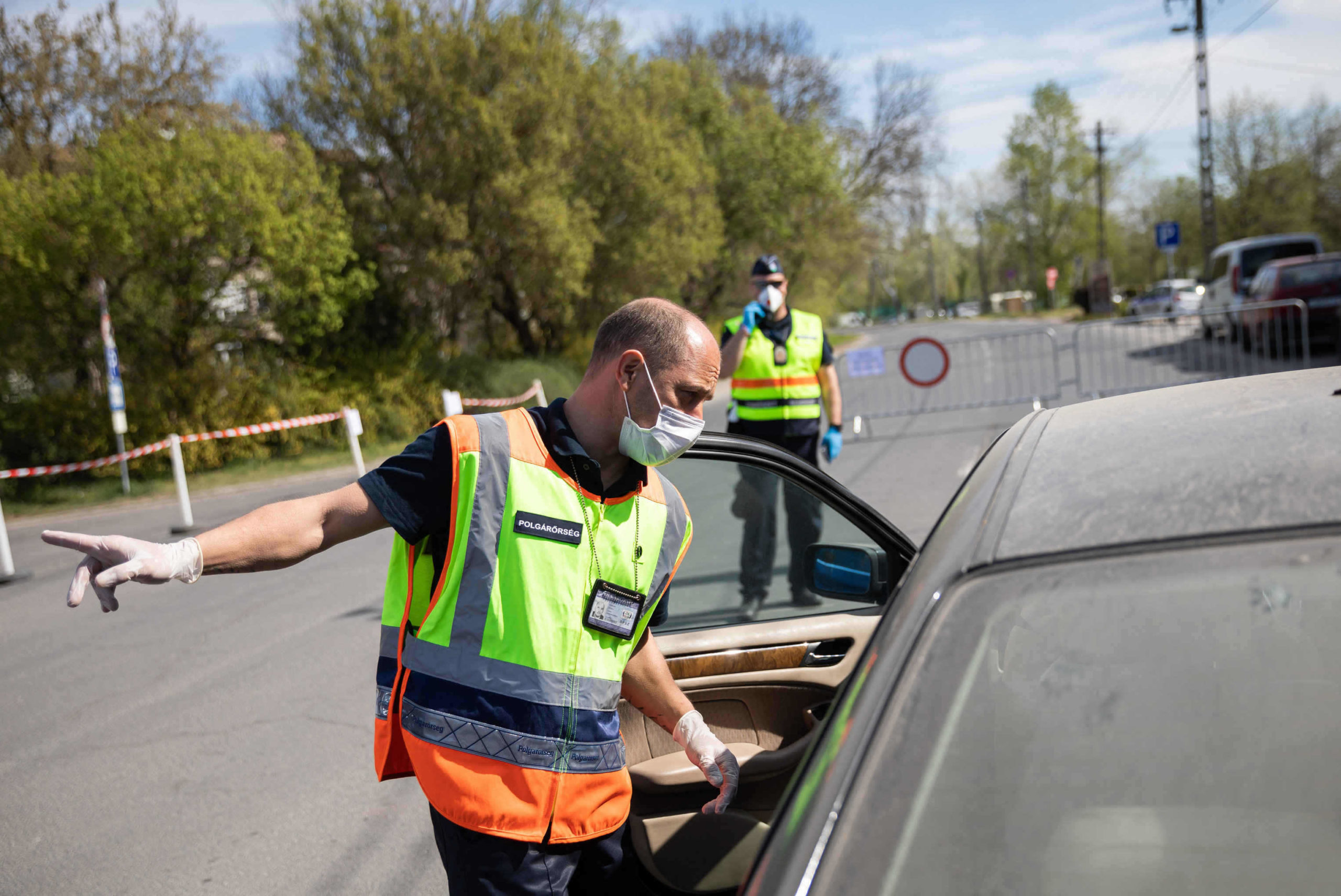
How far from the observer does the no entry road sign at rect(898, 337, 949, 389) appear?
12.9 metres

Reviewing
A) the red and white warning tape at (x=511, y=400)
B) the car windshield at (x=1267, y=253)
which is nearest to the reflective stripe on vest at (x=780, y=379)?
the red and white warning tape at (x=511, y=400)

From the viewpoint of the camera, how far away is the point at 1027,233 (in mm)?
74000

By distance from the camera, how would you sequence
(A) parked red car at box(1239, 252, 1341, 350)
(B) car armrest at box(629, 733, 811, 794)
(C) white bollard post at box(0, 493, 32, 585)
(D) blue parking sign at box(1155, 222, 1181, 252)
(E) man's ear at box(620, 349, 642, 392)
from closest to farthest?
(E) man's ear at box(620, 349, 642, 392), (B) car armrest at box(629, 733, 811, 794), (C) white bollard post at box(0, 493, 32, 585), (A) parked red car at box(1239, 252, 1341, 350), (D) blue parking sign at box(1155, 222, 1181, 252)

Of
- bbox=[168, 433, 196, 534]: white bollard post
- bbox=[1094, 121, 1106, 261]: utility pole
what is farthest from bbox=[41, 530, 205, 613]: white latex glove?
bbox=[1094, 121, 1106, 261]: utility pole

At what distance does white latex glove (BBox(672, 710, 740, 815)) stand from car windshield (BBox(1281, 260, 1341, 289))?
1798cm

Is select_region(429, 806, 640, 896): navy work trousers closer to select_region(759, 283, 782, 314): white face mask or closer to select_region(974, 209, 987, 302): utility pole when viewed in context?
select_region(759, 283, 782, 314): white face mask

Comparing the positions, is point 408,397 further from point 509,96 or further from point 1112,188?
point 1112,188

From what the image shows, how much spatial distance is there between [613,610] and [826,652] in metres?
1.12

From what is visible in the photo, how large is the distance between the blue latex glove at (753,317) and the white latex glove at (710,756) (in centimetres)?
411

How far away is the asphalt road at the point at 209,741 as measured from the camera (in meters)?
3.77

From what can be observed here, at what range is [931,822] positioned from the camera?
1335 mm

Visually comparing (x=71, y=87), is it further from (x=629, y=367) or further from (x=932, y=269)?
(x=932, y=269)

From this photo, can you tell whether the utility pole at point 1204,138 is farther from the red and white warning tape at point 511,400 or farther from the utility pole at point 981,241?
the utility pole at point 981,241

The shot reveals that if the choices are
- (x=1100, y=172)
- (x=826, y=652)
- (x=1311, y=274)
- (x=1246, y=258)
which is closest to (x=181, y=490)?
(x=826, y=652)
